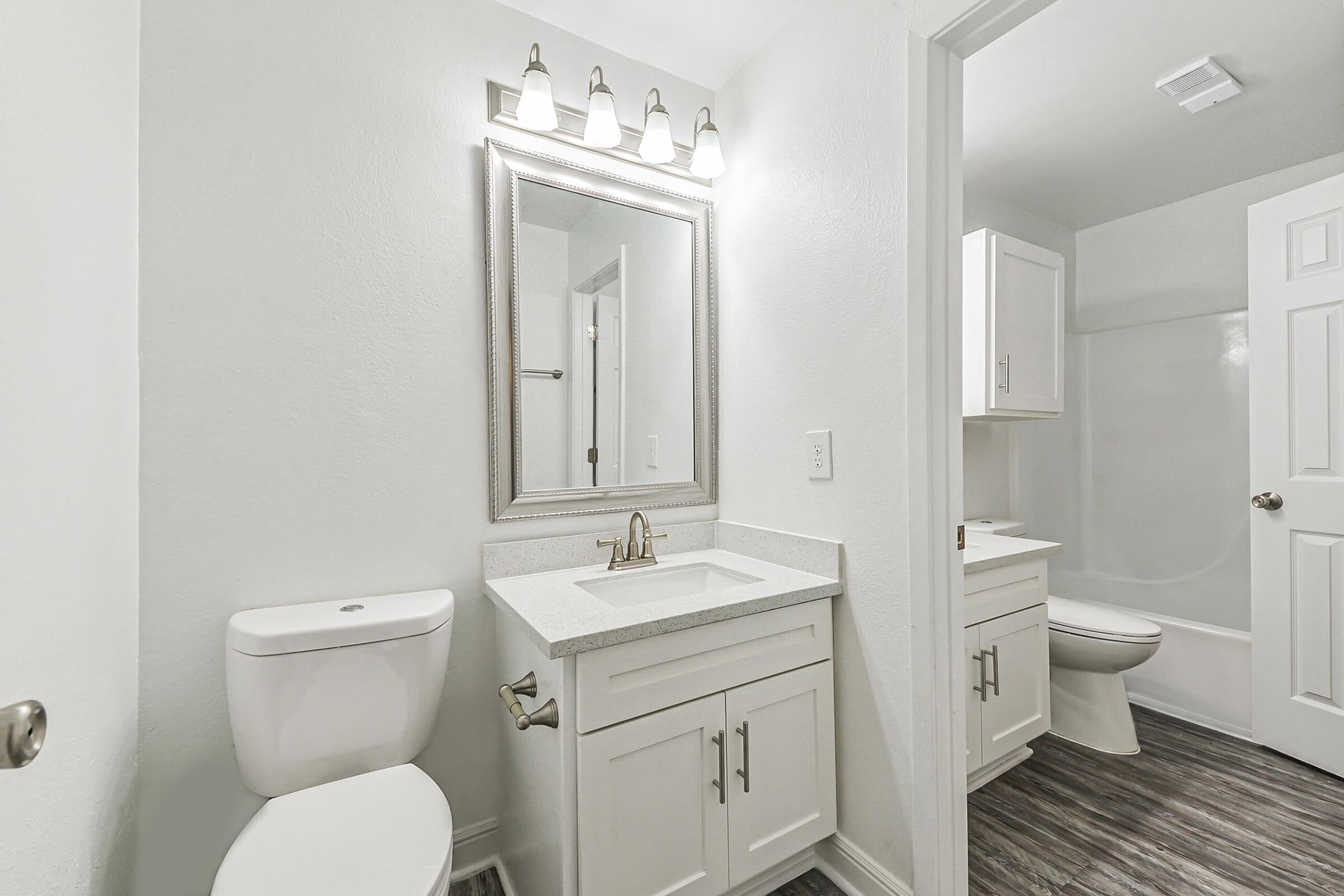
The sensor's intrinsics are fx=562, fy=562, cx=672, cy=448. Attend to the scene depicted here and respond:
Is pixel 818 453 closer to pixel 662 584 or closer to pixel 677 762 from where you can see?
pixel 662 584

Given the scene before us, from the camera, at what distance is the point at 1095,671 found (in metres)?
2.05

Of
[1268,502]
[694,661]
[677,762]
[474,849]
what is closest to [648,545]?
[694,661]

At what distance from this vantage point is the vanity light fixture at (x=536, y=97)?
4.78ft

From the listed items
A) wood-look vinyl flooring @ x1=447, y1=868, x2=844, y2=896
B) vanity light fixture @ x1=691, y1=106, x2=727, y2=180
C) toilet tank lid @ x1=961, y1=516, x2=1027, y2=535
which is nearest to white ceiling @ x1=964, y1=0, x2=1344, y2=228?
vanity light fixture @ x1=691, y1=106, x2=727, y2=180

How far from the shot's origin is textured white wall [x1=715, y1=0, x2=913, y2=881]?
129cm

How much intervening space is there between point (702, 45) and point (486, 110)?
2.25ft

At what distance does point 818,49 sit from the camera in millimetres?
1478

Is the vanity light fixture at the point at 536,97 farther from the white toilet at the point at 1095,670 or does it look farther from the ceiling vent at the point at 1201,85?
the white toilet at the point at 1095,670

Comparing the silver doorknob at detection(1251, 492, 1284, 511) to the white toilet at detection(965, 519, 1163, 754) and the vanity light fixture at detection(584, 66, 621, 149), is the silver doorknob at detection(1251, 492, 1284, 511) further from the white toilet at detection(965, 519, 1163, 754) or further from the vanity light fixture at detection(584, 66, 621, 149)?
the vanity light fixture at detection(584, 66, 621, 149)

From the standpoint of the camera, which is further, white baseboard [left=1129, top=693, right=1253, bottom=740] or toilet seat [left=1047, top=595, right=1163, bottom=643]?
white baseboard [left=1129, top=693, right=1253, bottom=740]

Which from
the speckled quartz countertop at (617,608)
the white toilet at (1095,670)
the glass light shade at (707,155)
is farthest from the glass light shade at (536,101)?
the white toilet at (1095,670)

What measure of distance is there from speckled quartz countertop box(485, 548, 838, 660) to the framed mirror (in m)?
0.22

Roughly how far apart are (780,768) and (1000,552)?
1039 mm

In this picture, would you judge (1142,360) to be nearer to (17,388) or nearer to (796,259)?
(796,259)
